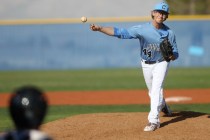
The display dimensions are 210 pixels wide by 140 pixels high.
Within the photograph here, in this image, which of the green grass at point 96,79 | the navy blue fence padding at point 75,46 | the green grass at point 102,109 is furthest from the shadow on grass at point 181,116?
the navy blue fence padding at point 75,46

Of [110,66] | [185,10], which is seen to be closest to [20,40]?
[110,66]

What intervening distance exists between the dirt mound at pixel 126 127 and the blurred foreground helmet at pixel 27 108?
163 inches

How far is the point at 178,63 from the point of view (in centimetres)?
2200

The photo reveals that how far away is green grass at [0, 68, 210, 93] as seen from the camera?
1623cm

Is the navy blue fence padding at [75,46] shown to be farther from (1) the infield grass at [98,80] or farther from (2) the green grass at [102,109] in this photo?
(2) the green grass at [102,109]

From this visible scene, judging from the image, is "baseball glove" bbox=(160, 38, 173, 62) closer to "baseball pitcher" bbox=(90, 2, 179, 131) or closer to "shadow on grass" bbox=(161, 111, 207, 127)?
"baseball pitcher" bbox=(90, 2, 179, 131)

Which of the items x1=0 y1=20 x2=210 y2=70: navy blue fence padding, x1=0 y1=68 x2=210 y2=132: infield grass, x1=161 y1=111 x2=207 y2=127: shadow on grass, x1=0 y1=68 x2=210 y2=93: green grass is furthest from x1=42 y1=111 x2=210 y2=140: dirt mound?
x1=0 y1=20 x2=210 y2=70: navy blue fence padding

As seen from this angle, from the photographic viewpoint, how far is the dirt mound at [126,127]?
6.95 meters

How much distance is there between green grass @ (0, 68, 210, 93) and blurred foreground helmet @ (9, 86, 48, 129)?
1285 centimetres

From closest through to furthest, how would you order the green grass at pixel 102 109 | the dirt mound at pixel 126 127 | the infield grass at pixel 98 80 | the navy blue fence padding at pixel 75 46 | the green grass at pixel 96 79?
the dirt mound at pixel 126 127 → the green grass at pixel 102 109 → the infield grass at pixel 98 80 → the green grass at pixel 96 79 → the navy blue fence padding at pixel 75 46

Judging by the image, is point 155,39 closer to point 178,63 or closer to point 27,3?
point 178,63

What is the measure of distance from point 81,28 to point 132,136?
16.0 m

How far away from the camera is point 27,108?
266cm

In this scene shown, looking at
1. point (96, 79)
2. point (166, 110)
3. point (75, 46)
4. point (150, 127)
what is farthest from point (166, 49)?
point (75, 46)
